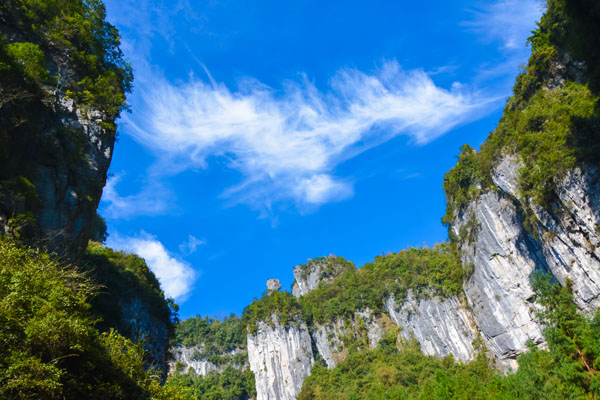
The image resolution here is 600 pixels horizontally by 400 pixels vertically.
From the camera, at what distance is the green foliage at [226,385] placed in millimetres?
53991

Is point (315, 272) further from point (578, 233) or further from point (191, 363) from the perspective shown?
point (578, 233)

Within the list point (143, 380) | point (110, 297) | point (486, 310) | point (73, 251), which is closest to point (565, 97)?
point (486, 310)

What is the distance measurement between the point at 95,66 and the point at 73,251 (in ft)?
31.4

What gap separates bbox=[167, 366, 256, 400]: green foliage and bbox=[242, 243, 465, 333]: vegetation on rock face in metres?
10.2

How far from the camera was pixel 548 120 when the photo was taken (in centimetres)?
2016

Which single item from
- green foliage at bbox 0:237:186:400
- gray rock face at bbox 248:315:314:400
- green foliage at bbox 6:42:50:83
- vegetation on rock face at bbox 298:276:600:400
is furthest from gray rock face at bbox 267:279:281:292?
green foliage at bbox 0:237:186:400

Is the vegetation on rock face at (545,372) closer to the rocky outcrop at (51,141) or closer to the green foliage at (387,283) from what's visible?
the green foliage at (387,283)

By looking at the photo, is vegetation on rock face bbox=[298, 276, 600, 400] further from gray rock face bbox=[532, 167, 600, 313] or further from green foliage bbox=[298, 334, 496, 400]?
gray rock face bbox=[532, 167, 600, 313]

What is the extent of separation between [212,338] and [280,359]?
79.0 feet

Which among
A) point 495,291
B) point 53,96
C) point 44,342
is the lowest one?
point 44,342

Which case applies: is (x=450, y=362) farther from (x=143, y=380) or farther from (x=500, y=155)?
(x=143, y=380)

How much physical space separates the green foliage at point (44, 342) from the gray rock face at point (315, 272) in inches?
2211

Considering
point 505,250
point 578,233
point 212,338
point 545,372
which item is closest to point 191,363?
point 212,338

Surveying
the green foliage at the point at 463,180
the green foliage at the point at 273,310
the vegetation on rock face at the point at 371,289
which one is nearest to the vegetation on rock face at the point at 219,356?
the green foliage at the point at 273,310
